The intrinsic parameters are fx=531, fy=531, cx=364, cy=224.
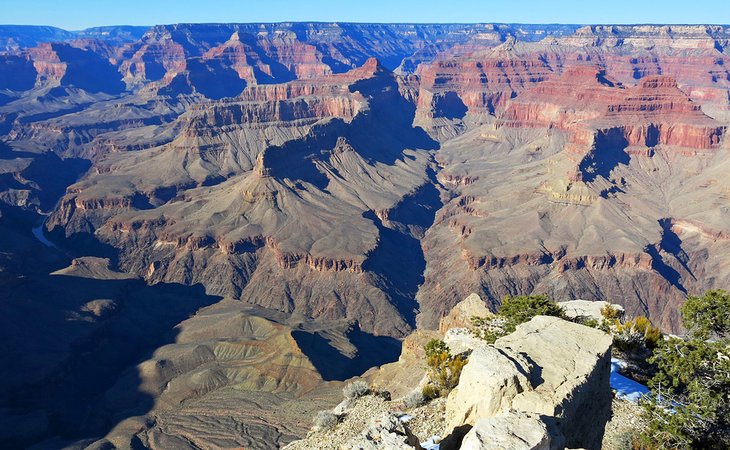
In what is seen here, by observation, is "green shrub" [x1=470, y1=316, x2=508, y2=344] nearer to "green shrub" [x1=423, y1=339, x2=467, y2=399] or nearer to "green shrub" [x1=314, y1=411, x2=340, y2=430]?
"green shrub" [x1=423, y1=339, x2=467, y2=399]

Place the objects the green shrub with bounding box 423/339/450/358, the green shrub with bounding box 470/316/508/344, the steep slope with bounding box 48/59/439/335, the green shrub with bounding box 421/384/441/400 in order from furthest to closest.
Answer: the steep slope with bounding box 48/59/439/335 → the green shrub with bounding box 470/316/508/344 → the green shrub with bounding box 423/339/450/358 → the green shrub with bounding box 421/384/441/400

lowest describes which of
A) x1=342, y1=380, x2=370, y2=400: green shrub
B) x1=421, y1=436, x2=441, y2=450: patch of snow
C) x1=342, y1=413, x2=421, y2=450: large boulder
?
x1=342, y1=380, x2=370, y2=400: green shrub

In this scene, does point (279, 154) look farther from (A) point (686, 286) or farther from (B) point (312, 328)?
(A) point (686, 286)

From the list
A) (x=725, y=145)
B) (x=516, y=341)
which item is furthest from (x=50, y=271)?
(x=725, y=145)

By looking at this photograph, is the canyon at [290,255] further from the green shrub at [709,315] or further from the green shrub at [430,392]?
the green shrub at [709,315]

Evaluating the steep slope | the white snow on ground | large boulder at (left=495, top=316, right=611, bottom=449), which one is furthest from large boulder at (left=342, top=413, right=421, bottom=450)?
the steep slope

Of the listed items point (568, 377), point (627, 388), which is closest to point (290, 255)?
point (627, 388)

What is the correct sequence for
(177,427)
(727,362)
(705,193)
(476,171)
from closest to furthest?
(727,362) < (177,427) < (705,193) < (476,171)

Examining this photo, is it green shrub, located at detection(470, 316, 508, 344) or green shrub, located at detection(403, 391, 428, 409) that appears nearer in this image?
green shrub, located at detection(403, 391, 428, 409)
